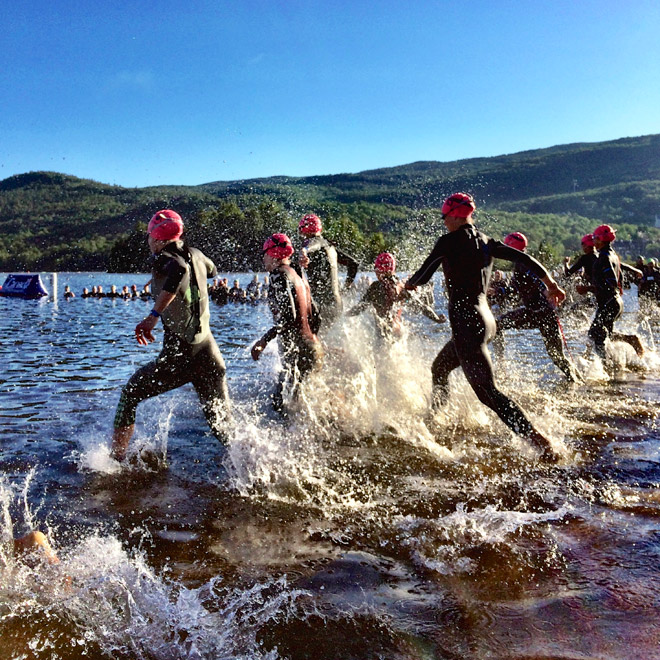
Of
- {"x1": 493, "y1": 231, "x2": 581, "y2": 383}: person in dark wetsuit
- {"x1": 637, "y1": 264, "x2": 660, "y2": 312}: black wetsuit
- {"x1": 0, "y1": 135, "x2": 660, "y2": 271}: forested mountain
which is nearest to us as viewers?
{"x1": 493, "y1": 231, "x2": 581, "y2": 383}: person in dark wetsuit

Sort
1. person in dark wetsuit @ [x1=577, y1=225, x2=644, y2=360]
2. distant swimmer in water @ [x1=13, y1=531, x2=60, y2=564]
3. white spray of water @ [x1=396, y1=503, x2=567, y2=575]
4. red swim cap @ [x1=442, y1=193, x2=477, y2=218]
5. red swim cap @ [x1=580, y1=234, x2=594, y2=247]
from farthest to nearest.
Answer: red swim cap @ [x1=580, y1=234, x2=594, y2=247] → person in dark wetsuit @ [x1=577, y1=225, x2=644, y2=360] → red swim cap @ [x1=442, y1=193, x2=477, y2=218] → white spray of water @ [x1=396, y1=503, x2=567, y2=575] → distant swimmer in water @ [x1=13, y1=531, x2=60, y2=564]

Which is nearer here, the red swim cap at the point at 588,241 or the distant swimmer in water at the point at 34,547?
the distant swimmer in water at the point at 34,547

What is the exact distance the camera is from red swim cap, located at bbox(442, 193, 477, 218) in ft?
16.7

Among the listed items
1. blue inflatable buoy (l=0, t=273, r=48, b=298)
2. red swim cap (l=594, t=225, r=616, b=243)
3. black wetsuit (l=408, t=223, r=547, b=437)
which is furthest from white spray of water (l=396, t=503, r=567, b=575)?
blue inflatable buoy (l=0, t=273, r=48, b=298)

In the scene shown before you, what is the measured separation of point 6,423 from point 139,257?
9388cm

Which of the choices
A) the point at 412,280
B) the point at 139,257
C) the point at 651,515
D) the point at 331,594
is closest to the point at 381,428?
the point at 412,280

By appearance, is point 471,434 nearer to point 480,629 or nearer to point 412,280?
point 412,280

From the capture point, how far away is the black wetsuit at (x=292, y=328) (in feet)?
18.9

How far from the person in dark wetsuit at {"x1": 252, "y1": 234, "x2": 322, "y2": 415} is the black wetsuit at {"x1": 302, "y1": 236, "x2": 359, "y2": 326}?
123cm

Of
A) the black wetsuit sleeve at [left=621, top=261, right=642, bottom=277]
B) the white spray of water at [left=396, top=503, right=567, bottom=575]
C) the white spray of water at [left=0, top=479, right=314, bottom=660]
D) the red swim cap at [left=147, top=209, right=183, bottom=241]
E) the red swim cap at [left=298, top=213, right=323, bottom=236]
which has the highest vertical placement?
the red swim cap at [left=298, top=213, right=323, bottom=236]

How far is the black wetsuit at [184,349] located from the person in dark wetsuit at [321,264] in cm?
264

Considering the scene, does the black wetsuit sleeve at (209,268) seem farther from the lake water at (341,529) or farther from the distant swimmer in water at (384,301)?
the distant swimmer in water at (384,301)

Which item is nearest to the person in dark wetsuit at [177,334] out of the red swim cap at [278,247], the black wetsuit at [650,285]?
the red swim cap at [278,247]

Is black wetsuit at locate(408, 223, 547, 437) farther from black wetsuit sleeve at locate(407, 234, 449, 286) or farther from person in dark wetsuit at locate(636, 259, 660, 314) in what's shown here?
person in dark wetsuit at locate(636, 259, 660, 314)
